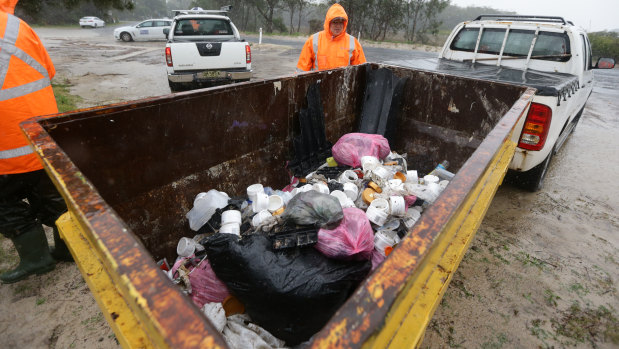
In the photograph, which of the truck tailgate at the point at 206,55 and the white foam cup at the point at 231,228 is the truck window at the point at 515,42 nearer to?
the truck tailgate at the point at 206,55

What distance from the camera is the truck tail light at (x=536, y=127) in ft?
8.79

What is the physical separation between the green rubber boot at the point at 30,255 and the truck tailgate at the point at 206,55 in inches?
182

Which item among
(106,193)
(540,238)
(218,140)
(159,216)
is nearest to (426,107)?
(540,238)

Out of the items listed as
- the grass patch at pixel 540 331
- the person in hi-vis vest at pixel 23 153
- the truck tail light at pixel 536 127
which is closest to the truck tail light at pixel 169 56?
the person in hi-vis vest at pixel 23 153

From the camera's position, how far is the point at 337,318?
62 cm

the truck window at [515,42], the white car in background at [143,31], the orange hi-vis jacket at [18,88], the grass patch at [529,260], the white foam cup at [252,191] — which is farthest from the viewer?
the white car in background at [143,31]

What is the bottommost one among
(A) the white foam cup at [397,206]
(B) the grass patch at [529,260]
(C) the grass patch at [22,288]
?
(C) the grass patch at [22,288]

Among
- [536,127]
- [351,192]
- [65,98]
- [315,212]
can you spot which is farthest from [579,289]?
[65,98]

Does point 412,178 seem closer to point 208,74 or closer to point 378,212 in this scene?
point 378,212

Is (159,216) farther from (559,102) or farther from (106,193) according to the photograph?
(559,102)

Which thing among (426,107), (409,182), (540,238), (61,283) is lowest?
(61,283)

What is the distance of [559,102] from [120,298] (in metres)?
3.28

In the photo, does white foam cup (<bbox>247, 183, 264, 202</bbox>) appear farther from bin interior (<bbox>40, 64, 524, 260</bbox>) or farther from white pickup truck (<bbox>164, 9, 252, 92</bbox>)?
white pickup truck (<bbox>164, 9, 252, 92</bbox>)

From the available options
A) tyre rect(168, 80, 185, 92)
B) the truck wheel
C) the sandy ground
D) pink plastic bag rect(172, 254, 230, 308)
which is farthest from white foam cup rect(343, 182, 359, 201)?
tyre rect(168, 80, 185, 92)
